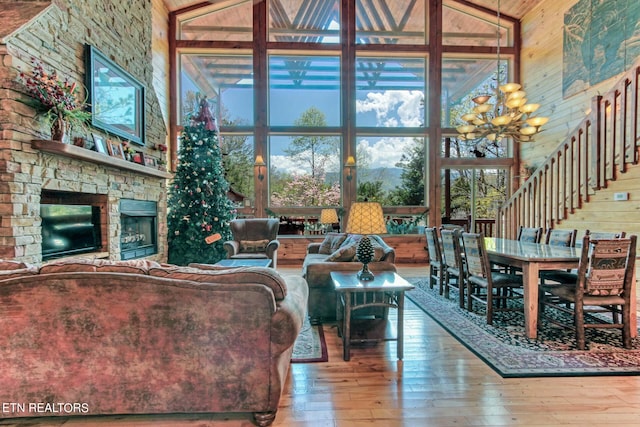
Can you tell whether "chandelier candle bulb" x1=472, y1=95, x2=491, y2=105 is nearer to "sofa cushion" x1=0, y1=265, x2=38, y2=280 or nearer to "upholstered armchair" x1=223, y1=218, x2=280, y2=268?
"upholstered armchair" x1=223, y1=218, x2=280, y2=268

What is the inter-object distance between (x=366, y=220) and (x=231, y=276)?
139 centimetres

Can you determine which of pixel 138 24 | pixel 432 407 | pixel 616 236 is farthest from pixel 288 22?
pixel 432 407

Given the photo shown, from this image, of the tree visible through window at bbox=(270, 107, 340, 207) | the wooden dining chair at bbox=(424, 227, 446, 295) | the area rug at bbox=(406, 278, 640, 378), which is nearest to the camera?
the area rug at bbox=(406, 278, 640, 378)

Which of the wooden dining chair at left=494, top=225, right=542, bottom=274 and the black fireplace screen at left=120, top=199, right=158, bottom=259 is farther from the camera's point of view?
the black fireplace screen at left=120, top=199, right=158, bottom=259

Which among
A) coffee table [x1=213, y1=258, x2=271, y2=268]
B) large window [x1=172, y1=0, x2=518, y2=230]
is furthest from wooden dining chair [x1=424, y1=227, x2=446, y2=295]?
large window [x1=172, y1=0, x2=518, y2=230]

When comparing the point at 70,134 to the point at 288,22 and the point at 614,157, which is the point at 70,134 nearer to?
the point at 288,22

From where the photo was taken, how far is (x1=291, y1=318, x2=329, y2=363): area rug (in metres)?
2.66

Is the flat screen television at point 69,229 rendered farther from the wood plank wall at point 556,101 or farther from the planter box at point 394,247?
the wood plank wall at point 556,101

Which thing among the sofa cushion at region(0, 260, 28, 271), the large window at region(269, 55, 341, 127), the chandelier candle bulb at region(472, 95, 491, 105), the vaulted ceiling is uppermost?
the vaulted ceiling

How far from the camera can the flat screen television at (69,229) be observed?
11.8 feet

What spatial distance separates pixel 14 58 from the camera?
10.1ft

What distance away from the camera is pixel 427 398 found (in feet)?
6.89

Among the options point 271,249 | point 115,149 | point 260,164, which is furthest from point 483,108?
point 115,149

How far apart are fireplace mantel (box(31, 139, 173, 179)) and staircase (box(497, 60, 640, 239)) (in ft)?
21.1
